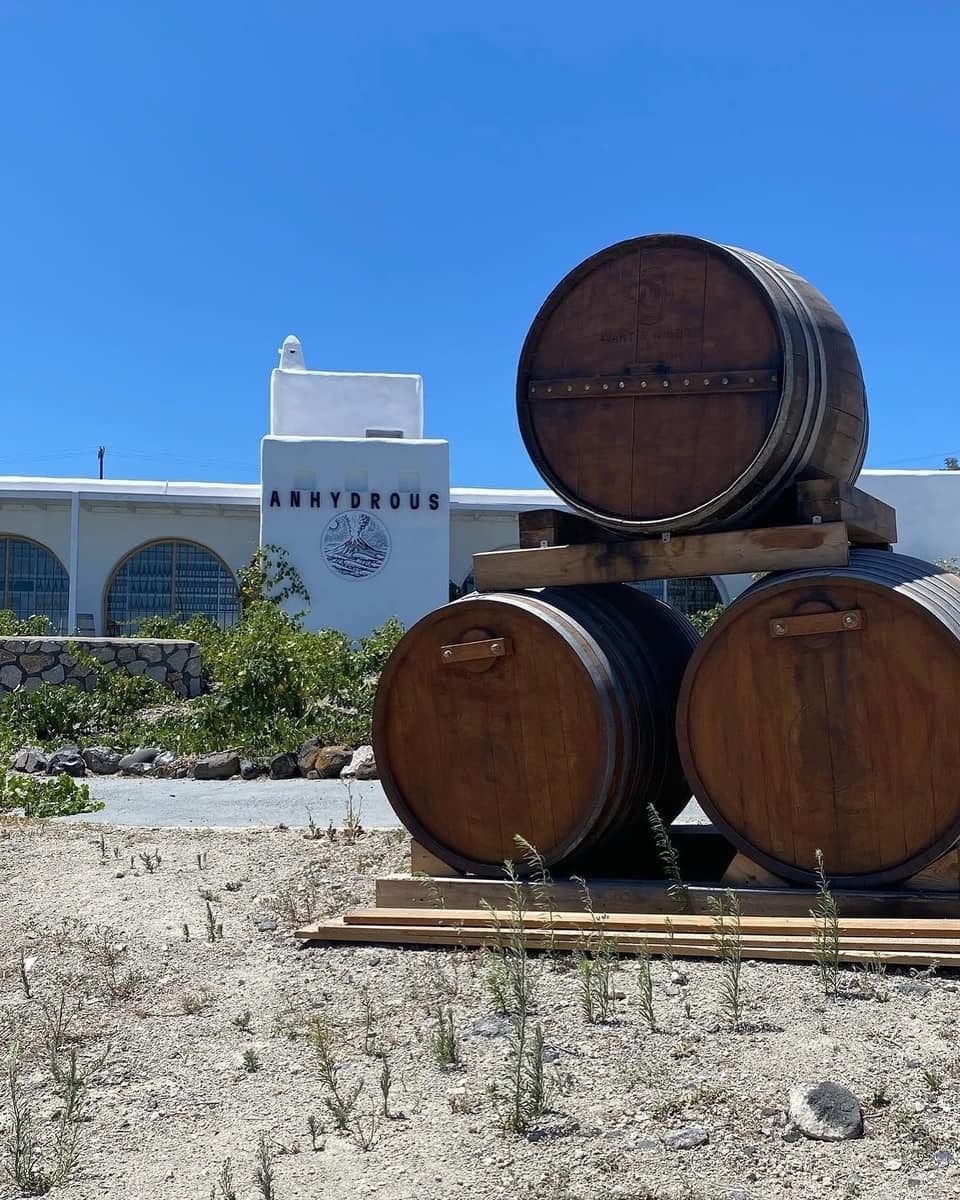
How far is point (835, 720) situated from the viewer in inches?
148

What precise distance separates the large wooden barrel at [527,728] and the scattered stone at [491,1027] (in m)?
1.00

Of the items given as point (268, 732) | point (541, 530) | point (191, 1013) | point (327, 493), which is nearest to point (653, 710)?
point (541, 530)

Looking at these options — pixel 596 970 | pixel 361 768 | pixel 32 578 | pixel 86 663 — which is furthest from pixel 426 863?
pixel 32 578

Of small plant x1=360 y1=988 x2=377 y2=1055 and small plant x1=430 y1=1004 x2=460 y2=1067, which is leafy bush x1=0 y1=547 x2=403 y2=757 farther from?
small plant x1=430 y1=1004 x2=460 y2=1067

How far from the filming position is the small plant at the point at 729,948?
3069 millimetres

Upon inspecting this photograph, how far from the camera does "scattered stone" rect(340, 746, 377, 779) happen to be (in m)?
8.87

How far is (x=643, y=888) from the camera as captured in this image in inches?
160

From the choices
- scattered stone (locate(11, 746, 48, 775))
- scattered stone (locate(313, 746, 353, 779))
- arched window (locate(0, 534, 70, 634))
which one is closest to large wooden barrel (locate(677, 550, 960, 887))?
scattered stone (locate(313, 746, 353, 779))

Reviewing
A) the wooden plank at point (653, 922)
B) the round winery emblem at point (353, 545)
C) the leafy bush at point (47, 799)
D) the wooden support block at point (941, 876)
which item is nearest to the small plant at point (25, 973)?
the wooden plank at point (653, 922)

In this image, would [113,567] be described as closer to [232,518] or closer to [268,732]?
[232,518]

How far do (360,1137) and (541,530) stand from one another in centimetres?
253

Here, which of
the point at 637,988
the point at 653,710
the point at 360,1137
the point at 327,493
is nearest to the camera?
the point at 360,1137

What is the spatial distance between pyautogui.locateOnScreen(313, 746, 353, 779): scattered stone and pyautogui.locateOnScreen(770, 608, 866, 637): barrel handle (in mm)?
5699

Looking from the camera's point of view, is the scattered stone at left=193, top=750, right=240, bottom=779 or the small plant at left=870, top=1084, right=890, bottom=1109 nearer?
the small plant at left=870, top=1084, right=890, bottom=1109
